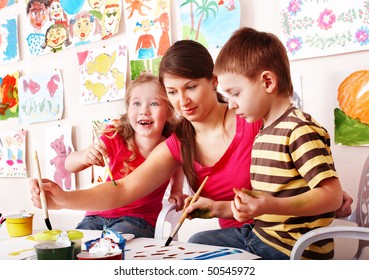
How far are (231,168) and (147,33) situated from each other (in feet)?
1.04

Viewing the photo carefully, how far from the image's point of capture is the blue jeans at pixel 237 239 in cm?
59

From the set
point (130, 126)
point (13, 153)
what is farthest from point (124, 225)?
point (13, 153)

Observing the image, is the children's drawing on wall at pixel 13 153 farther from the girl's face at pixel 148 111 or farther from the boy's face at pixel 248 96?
the boy's face at pixel 248 96

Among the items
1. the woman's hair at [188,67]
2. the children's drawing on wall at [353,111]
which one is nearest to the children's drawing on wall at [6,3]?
the woman's hair at [188,67]

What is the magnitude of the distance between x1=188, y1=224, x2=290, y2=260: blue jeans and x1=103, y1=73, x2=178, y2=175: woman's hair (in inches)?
8.1

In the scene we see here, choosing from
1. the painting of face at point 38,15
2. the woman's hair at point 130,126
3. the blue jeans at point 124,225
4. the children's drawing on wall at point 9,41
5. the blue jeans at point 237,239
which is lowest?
the blue jeans at point 124,225

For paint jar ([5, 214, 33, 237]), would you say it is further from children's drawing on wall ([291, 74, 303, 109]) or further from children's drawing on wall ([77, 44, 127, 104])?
children's drawing on wall ([291, 74, 303, 109])

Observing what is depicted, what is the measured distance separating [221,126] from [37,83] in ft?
1.57

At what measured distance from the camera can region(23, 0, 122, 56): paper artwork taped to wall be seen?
90 cm

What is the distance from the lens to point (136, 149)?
82 centimetres

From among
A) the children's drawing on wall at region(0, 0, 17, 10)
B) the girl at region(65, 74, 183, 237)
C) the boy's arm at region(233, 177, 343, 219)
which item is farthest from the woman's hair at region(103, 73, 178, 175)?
the children's drawing on wall at region(0, 0, 17, 10)
